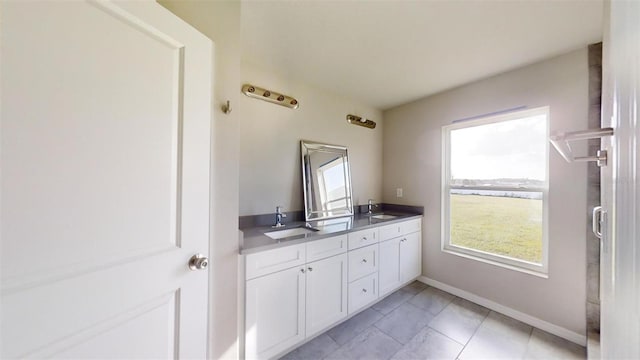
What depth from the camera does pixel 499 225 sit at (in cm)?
215

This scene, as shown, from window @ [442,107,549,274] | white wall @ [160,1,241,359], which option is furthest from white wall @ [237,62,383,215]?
window @ [442,107,549,274]

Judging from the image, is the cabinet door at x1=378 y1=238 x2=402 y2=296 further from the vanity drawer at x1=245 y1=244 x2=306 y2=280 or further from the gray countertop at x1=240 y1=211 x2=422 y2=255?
the vanity drawer at x1=245 y1=244 x2=306 y2=280

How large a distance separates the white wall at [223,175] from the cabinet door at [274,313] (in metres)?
0.13

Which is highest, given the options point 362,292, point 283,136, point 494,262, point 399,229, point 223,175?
point 283,136

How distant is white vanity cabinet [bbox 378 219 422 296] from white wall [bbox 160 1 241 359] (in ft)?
4.93

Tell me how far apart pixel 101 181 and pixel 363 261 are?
190 centimetres

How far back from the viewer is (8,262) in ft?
1.56

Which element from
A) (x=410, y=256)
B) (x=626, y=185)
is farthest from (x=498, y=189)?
(x=626, y=185)

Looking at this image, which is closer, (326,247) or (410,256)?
(326,247)

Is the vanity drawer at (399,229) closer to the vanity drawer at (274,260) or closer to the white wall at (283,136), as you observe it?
the white wall at (283,136)

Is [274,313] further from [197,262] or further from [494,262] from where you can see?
[494,262]

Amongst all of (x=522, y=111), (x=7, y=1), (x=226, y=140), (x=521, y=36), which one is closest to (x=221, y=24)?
(x=226, y=140)

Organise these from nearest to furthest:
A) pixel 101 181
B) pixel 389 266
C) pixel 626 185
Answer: pixel 626 185
pixel 101 181
pixel 389 266

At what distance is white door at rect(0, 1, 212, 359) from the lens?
0.50 metres
